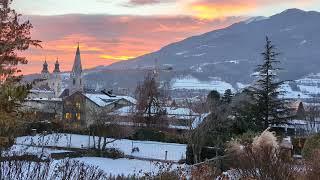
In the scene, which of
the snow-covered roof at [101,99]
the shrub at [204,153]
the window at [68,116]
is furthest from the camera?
the snow-covered roof at [101,99]

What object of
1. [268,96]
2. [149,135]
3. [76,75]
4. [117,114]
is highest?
[76,75]

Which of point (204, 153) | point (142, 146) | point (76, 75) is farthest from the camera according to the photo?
point (76, 75)

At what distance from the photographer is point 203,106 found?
4469cm

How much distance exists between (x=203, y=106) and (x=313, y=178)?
33953 millimetres

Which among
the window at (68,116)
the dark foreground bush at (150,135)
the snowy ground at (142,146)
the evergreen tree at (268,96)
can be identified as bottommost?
the snowy ground at (142,146)

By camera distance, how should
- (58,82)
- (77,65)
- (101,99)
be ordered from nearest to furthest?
(101,99), (77,65), (58,82)

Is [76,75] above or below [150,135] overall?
above

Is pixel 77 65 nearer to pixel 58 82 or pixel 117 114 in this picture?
pixel 58 82

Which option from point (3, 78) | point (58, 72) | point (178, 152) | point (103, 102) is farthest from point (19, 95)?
point (58, 72)

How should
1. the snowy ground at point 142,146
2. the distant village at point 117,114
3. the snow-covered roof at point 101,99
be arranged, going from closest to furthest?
the snowy ground at point 142,146 < the distant village at point 117,114 < the snow-covered roof at point 101,99

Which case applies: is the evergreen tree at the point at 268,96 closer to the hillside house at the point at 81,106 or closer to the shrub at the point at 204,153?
the shrub at the point at 204,153

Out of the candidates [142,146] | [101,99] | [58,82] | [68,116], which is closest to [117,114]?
[142,146]

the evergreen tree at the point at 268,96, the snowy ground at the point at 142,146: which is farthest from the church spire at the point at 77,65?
the evergreen tree at the point at 268,96

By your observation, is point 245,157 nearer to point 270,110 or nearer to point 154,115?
point 270,110
